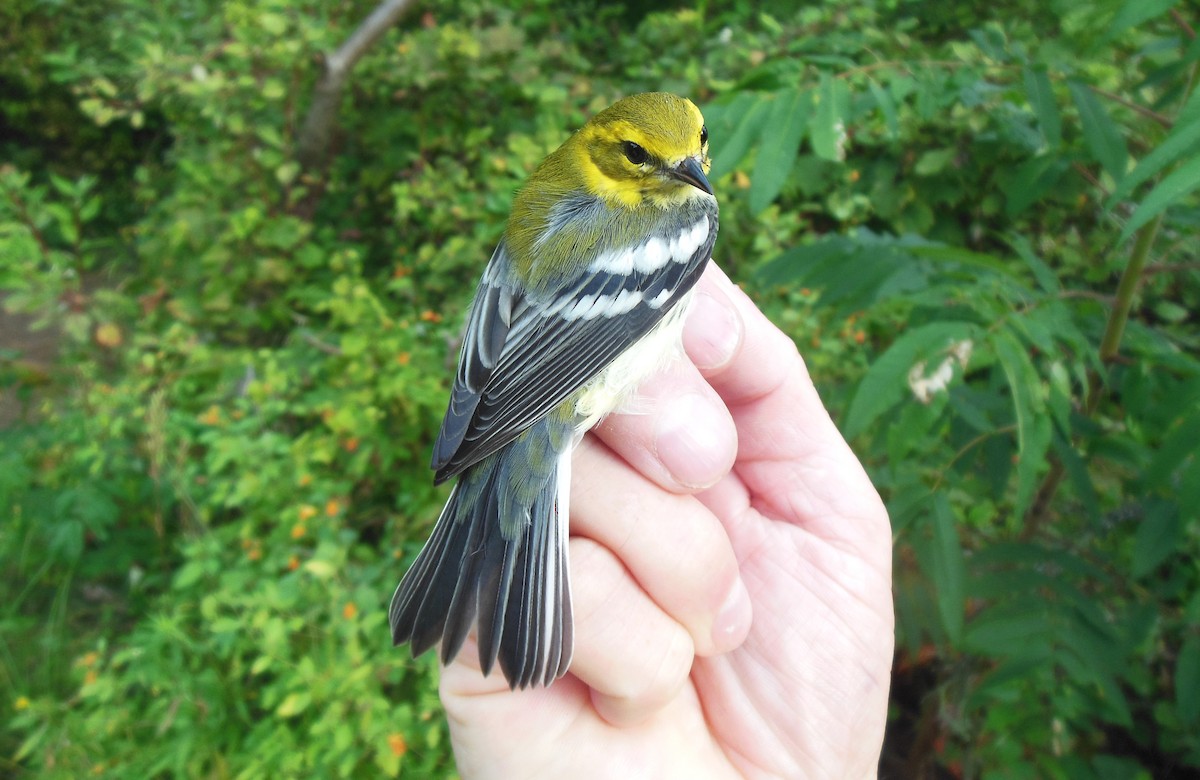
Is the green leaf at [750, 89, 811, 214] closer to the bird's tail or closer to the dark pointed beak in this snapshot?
the dark pointed beak

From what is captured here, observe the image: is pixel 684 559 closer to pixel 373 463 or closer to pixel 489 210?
pixel 373 463

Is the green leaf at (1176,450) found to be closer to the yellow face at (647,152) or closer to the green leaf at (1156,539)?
the green leaf at (1156,539)

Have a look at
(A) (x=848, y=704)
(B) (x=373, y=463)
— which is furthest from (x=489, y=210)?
(A) (x=848, y=704)

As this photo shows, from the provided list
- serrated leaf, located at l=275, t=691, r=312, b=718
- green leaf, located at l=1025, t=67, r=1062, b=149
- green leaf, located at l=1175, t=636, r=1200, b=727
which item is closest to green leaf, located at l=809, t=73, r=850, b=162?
green leaf, located at l=1025, t=67, r=1062, b=149

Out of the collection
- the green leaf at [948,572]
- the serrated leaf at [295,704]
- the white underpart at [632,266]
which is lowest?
the serrated leaf at [295,704]

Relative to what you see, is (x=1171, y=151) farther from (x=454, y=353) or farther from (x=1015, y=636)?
(x=454, y=353)

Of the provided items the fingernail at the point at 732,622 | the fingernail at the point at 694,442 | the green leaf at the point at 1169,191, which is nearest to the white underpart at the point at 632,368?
the fingernail at the point at 694,442
